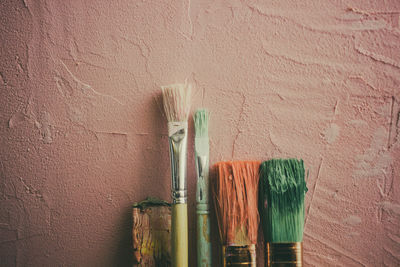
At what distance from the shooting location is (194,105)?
79cm

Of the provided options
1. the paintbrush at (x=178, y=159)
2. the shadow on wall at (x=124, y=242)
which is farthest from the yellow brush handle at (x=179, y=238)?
the shadow on wall at (x=124, y=242)

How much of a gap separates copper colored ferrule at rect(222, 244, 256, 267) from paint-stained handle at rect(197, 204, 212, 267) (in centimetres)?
5

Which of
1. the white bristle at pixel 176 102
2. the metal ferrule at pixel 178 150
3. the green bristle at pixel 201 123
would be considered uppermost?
the white bristle at pixel 176 102

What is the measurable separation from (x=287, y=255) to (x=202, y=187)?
22cm

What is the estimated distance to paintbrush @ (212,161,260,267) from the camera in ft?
2.19

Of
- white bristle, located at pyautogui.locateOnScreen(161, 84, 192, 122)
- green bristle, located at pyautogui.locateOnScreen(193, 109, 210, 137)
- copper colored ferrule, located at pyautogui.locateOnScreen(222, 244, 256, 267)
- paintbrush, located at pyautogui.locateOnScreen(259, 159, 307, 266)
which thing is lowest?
copper colored ferrule, located at pyautogui.locateOnScreen(222, 244, 256, 267)

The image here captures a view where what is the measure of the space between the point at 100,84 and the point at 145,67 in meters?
0.12

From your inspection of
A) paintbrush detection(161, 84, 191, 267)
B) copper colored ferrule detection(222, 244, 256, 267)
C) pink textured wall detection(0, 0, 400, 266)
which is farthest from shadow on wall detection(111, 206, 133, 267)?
copper colored ferrule detection(222, 244, 256, 267)

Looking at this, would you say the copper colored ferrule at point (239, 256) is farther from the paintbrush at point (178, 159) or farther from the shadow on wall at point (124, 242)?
the shadow on wall at point (124, 242)

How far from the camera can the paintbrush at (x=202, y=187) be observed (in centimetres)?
70

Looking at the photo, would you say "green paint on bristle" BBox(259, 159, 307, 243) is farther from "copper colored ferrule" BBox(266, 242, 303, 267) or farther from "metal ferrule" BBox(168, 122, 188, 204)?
"metal ferrule" BBox(168, 122, 188, 204)

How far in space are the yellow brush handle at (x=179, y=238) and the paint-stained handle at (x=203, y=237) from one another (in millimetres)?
35

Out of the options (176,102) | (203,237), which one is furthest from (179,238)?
(176,102)

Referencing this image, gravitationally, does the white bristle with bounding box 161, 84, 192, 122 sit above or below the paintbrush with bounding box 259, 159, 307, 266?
above
